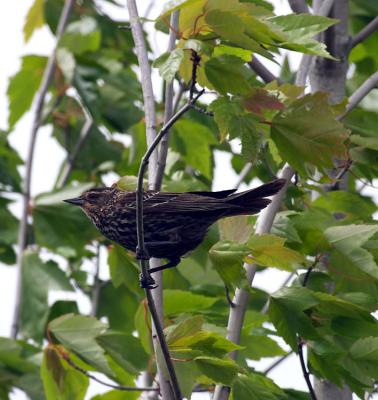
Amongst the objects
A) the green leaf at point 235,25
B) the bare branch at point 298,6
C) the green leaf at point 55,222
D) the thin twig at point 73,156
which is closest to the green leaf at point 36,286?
the green leaf at point 55,222

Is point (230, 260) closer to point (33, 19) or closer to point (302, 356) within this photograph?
point (302, 356)

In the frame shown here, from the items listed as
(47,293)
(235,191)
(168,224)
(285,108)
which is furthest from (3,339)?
(285,108)

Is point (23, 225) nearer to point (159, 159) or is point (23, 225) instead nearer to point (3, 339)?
point (3, 339)

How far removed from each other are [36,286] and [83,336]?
211cm

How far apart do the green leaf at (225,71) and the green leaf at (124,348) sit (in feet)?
7.59

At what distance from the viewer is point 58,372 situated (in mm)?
5832

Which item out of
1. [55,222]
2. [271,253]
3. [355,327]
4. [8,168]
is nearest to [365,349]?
[355,327]

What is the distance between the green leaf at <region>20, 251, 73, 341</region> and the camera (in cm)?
796

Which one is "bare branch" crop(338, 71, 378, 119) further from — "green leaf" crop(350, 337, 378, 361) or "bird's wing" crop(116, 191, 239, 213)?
"green leaf" crop(350, 337, 378, 361)

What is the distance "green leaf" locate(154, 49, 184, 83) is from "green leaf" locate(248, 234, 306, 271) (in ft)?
3.45

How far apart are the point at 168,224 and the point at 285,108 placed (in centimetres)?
137

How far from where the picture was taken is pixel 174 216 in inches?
219

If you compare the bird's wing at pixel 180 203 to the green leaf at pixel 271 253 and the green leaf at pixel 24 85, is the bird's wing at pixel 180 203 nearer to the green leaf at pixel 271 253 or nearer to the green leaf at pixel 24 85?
the green leaf at pixel 271 253

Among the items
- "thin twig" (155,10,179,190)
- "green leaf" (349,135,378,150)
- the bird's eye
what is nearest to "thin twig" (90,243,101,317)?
the bird's eye
